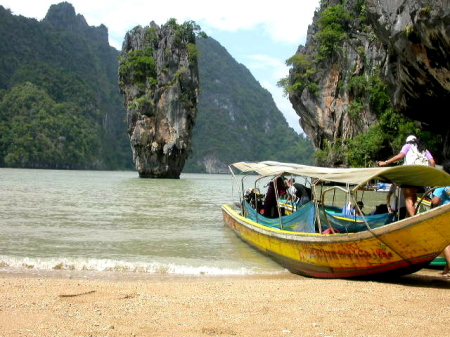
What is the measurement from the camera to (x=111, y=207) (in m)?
15.3

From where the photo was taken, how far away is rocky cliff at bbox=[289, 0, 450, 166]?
46.4ft

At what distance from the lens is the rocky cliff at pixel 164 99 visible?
4828cm

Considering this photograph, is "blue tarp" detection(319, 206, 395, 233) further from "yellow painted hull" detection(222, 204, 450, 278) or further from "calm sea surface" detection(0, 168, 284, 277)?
"calm sea surface" detection(0, 168, 284, 277)

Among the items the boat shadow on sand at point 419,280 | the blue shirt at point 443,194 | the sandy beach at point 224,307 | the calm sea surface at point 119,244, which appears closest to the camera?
the sandy beach at point 224,307

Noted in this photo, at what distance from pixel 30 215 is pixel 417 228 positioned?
33.3ft

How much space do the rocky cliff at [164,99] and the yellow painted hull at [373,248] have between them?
139ft

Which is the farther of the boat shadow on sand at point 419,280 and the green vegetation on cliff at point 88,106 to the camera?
the green vegetation on cliff at point 88,106

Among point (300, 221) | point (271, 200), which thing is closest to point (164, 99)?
point (271, 200)

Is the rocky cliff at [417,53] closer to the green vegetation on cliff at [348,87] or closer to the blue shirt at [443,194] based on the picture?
the green vegetation on cliff at [348,87]

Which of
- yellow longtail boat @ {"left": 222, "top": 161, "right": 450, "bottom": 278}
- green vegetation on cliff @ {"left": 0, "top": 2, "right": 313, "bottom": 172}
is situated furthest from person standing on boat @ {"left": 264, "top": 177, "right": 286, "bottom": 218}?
green vegetation on cliff @ {"left": 0, "top": 2, "right": 313, "bottom": 172}

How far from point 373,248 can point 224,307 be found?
6.34 feet

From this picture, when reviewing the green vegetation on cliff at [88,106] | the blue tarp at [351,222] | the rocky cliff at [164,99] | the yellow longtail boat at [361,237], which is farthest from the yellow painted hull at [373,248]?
the green vegetation on cliff at [88,106]

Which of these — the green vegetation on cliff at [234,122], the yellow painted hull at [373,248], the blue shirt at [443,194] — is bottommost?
the yellow painted hull at [373,248]

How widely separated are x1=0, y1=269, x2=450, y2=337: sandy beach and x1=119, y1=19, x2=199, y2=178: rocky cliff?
43.1 metres
